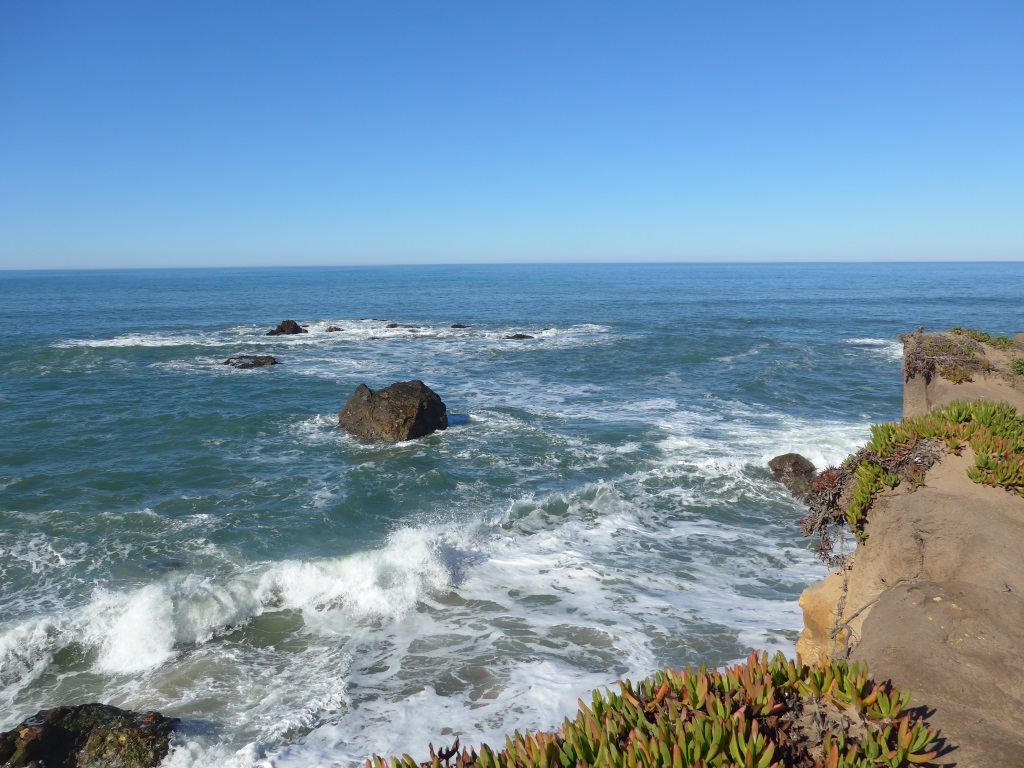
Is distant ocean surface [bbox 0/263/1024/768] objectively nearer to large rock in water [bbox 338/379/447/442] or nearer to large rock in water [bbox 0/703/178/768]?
large rock in water [bbox 0/703/178/768]

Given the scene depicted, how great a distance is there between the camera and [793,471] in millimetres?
18875

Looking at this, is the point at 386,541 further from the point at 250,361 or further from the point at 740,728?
the point at 250,361

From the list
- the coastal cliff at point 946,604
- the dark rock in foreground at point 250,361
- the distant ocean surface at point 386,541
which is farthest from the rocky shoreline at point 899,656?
the dark rock in foreground at point 250,361

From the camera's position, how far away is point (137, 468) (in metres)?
20.4

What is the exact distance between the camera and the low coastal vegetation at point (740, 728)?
4.38 meters

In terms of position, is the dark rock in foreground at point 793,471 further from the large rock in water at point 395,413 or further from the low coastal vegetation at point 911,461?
the large rock in water at point 395,413

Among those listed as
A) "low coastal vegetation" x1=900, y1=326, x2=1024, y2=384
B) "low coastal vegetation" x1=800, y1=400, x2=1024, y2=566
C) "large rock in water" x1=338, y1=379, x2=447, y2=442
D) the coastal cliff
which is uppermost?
"low coastal vegetation" x1=900, y1=326, x2=1024, y2=384

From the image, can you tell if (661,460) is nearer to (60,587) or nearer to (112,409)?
(60,587)

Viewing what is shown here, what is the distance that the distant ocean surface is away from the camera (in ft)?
32.3

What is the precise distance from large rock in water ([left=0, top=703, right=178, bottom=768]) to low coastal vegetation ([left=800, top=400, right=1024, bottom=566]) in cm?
957

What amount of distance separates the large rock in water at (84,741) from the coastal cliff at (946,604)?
8.47 meters

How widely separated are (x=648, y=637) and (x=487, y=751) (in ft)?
23.4

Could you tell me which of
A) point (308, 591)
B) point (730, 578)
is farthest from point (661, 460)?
point (308, 591)

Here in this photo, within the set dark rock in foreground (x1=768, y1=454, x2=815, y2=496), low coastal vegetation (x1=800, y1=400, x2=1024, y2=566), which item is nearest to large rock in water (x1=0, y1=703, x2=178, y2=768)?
low coastal vegetation (x1=800, y1=400, x2=1024, y2=566)
